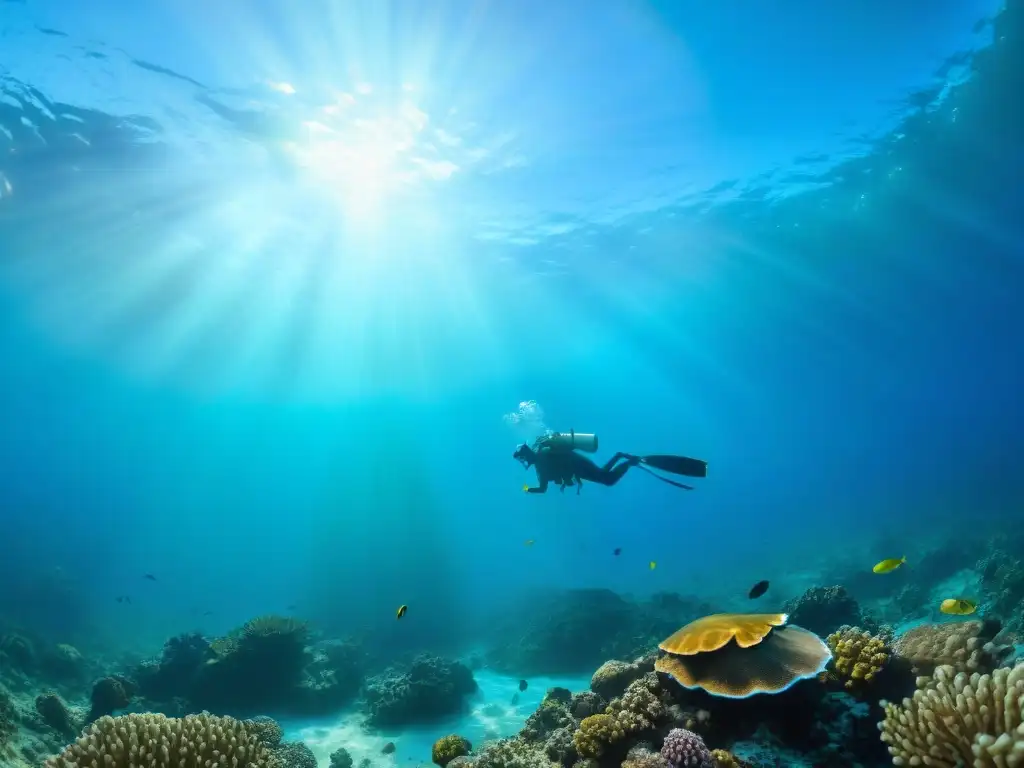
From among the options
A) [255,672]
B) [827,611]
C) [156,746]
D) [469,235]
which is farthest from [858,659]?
[469,235]

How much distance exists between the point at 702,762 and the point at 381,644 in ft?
75.4

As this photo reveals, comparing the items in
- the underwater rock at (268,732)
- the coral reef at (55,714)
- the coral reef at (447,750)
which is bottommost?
the coral reef at (447,750)

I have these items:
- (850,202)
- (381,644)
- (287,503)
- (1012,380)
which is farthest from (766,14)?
(287,503)

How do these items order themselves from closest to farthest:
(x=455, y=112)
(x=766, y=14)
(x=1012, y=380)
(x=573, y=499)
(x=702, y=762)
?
(x=702, y=762) → (x=766, y=14) → (x=455, y=112) → (x=1012, y=380) → (x=573, y=499)

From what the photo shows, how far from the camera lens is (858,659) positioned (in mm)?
4957

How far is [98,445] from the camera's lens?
11181 centimetres

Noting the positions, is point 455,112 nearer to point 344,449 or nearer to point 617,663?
point 617,663

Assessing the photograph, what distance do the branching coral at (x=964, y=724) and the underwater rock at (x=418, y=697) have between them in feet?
36.1

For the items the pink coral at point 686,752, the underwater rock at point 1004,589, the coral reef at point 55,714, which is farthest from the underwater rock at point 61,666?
the underwater rock at point 1004,589

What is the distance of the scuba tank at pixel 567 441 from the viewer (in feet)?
36.5

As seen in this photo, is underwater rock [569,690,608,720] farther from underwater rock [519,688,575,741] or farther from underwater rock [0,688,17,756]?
underwater rock [0,688,17,756]

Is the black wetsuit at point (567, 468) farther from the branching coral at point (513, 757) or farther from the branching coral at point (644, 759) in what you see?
the branching coral at point (644, 759)

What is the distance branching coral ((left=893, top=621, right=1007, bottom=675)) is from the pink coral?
251 cm

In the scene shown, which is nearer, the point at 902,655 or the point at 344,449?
the point at 902,655
